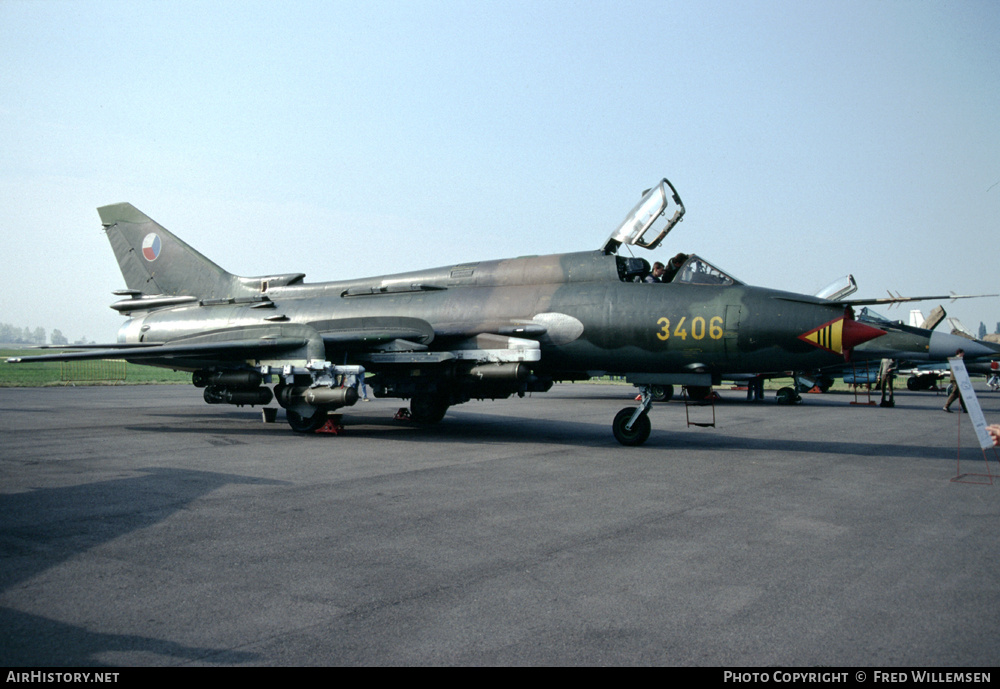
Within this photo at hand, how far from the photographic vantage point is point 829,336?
9359 mm

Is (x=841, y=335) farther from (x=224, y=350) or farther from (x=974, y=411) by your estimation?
(x=224, y=350)

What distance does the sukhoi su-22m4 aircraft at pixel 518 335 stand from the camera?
10.0 m

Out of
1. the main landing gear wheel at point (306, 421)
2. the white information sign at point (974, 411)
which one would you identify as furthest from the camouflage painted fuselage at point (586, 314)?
the white information sign at point (974, 411)

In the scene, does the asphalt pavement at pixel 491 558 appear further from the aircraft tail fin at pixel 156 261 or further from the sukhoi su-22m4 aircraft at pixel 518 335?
the aircraft tail fin at pixel 156 261

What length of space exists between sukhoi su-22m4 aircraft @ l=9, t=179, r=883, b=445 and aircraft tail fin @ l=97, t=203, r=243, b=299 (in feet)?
8.39

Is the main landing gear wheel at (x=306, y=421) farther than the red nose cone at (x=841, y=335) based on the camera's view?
Yes

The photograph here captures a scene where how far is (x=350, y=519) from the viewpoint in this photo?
5.76 metres

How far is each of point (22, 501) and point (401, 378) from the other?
725 cm

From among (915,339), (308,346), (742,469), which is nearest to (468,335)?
(308,346)

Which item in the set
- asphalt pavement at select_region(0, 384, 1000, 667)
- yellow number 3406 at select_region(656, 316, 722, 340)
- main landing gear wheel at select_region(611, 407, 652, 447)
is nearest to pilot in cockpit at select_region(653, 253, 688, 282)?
yellow number 3406 at select_region(656, 316, 722, 340)

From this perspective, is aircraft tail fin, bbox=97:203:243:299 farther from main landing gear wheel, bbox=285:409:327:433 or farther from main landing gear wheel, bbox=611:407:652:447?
main landing gear wheel, bbox=611:407:652:447

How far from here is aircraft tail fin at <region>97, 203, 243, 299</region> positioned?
1712cm

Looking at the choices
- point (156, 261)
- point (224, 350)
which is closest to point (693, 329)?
point (224, 350)

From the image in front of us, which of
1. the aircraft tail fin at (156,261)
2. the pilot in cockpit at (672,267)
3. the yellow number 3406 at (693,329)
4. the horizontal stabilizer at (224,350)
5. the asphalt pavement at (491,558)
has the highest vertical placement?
the aircraft tail fin at (156,261)
